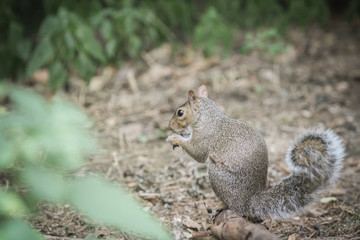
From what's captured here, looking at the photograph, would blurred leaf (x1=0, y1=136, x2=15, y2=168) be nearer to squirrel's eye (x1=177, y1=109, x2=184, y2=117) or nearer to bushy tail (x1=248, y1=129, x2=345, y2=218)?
bushy tail (x1=248, y1=129, x2=345, y2=218)

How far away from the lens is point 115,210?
0.62 meters

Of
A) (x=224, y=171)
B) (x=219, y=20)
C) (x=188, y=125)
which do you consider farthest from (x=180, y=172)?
(x=219, y=20)

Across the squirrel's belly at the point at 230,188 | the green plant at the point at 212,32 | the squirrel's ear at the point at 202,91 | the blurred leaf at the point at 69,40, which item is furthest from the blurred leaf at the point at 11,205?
the green plant at the point at 212,32

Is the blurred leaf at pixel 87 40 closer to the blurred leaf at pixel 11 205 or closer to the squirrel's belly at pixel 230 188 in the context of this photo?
the squirrel's belly at pixel 230 188

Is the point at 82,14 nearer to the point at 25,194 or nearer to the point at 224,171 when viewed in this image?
the point at 224,171

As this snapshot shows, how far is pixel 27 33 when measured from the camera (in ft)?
18.6

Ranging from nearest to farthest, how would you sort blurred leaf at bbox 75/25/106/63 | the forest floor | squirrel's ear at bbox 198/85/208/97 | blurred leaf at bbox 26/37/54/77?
the forest floor
squirrel's ear at bbox 198/85/208/97
blurred leaf at bbox 26/37/54/77
blurred leaf at bbox 75/25/106/63

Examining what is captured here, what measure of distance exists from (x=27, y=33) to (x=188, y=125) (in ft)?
12.8

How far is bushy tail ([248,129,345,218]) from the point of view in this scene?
2031 millimetres

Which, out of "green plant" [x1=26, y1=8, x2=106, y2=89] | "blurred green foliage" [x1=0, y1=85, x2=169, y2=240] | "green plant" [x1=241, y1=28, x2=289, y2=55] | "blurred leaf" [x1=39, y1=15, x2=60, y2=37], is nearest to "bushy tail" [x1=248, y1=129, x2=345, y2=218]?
"blurred green foliage" [x1=0, y1=85, x2=169, y2=240]

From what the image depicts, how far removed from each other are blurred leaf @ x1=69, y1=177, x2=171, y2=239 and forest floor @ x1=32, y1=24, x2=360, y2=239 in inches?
47.1

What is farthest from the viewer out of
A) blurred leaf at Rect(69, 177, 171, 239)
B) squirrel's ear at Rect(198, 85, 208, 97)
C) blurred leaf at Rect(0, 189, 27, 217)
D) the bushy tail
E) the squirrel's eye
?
squirrel's ear at Rect(198, 85, 208, 97)

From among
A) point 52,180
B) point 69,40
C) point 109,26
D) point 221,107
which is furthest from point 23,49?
point 52,180

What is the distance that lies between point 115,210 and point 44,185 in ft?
0.53
